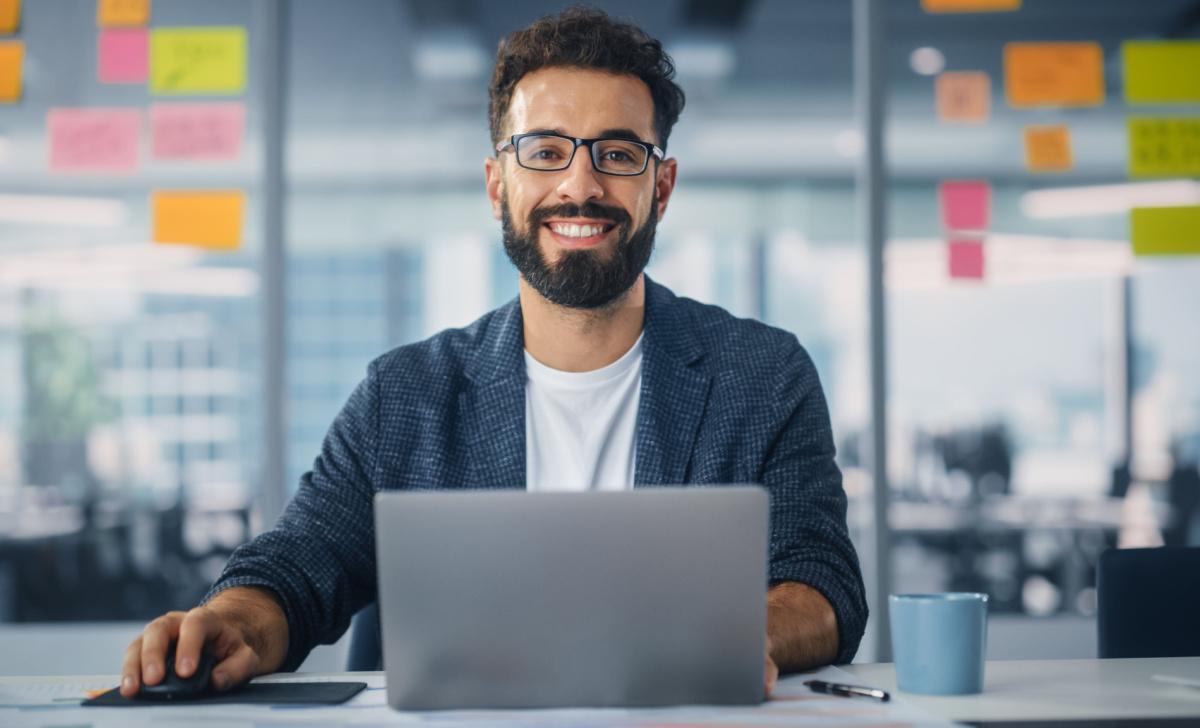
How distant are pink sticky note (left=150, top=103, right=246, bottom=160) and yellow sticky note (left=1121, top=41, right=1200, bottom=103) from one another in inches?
95.9

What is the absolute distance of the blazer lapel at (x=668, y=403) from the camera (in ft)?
5.74

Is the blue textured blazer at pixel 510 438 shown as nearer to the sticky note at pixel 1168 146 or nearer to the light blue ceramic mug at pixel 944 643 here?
the light blue ceramic mug at pixel 944 643

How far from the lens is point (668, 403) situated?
1791 mm

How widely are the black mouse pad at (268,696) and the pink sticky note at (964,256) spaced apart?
8.05 ft

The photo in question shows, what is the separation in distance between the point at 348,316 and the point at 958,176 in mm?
1794

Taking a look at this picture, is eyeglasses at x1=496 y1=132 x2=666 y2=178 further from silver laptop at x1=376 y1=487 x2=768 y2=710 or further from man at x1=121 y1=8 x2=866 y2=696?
silver laptop at x1=376 y1=487 x2=768 y2=710

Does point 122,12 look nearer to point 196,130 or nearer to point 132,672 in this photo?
point 196,130

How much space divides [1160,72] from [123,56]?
2861 millimetres

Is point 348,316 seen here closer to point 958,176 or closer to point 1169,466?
point 958,176

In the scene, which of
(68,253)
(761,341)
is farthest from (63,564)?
(761,341)

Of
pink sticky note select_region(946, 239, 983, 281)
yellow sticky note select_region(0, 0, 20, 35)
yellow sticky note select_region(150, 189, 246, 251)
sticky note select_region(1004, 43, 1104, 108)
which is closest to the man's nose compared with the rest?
yellow sticky note select_region(150, 189, 246, 251)

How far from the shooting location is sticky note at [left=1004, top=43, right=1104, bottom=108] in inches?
125

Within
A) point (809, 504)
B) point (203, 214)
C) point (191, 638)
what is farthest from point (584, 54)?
point (203, 214)

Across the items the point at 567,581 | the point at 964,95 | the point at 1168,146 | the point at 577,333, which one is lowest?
the point at 567,581
